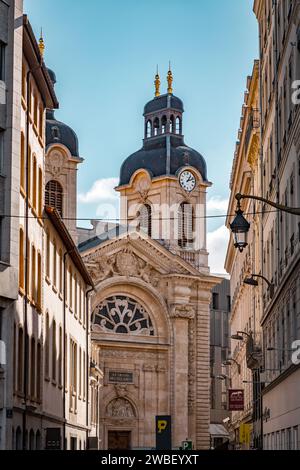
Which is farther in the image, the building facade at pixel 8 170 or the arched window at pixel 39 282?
the arched window at pixel 39 282

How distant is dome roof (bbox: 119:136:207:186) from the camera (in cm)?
10144

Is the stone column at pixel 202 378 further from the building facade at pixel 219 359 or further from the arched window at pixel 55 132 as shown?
the building facade at pixel 219 359

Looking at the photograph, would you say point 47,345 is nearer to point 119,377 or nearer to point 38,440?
point 38,440

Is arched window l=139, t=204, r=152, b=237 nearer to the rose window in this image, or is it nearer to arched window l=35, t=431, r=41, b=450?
the rose window

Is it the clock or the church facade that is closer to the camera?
the church facade

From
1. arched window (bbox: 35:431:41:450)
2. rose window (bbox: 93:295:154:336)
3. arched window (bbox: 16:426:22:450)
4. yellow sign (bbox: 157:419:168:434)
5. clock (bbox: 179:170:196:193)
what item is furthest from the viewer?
clock (bbox: 179:170:196:193)

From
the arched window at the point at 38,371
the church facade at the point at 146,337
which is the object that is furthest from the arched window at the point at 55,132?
the arched window at the point at 38,371

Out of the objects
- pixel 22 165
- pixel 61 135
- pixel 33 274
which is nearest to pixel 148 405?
pixel 61 135

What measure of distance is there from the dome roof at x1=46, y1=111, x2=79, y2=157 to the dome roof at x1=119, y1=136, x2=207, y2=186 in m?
9.73

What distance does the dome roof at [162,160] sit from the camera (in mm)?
101438

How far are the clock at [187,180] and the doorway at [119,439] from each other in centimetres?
2209

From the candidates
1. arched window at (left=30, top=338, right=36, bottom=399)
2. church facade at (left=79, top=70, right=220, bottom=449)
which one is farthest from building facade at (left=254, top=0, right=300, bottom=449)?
church facade at (left=79, top=70, right=220, bottom=449)
